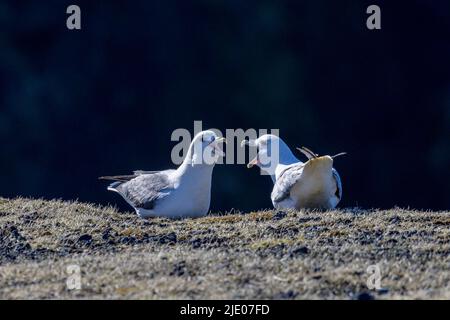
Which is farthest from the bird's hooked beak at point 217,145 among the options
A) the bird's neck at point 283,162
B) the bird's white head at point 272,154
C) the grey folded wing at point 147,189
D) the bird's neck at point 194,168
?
the bird's white head at point 272,154

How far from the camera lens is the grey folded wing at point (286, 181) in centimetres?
1141

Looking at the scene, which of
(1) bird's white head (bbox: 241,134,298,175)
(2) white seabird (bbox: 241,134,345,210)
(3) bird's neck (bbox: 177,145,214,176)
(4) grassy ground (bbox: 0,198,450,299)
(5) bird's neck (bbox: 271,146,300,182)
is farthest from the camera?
(1) bird's white head (bbox: 241,134,298,175)

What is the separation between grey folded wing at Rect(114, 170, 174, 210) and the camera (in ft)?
37.4

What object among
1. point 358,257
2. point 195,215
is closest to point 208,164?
point 195,215

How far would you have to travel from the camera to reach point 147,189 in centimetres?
1161

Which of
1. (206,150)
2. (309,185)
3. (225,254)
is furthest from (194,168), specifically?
(225,254)

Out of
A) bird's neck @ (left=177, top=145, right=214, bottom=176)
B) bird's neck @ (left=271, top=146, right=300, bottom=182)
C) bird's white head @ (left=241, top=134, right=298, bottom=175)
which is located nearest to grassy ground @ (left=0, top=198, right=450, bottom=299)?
bird's neck @ (left=177, top=145, right=214, bottom=176)

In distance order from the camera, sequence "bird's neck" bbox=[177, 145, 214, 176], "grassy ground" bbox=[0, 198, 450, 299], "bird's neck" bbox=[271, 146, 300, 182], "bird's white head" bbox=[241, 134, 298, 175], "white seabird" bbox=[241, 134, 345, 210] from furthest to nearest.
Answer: "bird's white head" bbox=[241, 134, 298, 175] < "bird's neck" bbox=[271, 146, 300, 182] < "bird's neck" bbox=[177, 145, 214, 176] < "white seabird" bbox=[241, 134, 345, 210] < "grassy ground" bbox=[0, 198, 450, 299]

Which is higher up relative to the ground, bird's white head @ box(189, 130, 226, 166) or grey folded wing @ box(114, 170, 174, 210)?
bird's white head @ box(189, 130, 226, 166)

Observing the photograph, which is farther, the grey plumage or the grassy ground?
Answer: the grey plumage

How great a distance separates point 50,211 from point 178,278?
12.0ft

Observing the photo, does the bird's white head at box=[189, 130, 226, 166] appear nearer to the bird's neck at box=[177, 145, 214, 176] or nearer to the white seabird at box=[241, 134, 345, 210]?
the bird's neck at box=[177, 145, 214, 176]

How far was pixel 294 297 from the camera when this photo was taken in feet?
23.6
